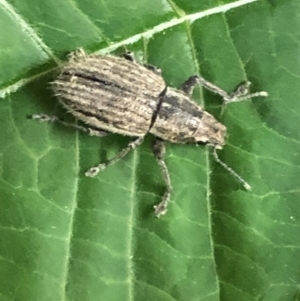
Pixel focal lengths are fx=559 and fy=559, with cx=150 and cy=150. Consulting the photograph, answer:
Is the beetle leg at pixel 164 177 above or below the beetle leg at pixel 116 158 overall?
below

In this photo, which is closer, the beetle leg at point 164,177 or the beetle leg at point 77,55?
the beetle leg at point 77,55

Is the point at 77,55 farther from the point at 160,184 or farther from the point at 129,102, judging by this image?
the point at 160,184

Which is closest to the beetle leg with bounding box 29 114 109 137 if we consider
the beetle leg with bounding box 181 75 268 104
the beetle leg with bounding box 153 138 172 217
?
the beetle leg with bounding box 153 138 172 217

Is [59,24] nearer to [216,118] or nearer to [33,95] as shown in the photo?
[33,95]

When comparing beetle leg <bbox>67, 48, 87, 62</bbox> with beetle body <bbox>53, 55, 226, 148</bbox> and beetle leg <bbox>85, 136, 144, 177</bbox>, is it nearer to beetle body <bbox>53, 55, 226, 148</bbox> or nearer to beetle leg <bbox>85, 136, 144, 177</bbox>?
beetle body <bbox>53, 55, 226, 148</bbox>

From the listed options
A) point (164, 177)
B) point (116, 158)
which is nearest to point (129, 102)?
point (116, 158)

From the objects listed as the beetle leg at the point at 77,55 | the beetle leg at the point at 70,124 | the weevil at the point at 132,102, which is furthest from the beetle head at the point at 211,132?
the beetle leg at the point at 77,55

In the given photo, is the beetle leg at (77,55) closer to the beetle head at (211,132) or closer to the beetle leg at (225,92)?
the beetle leg at (225,92)
